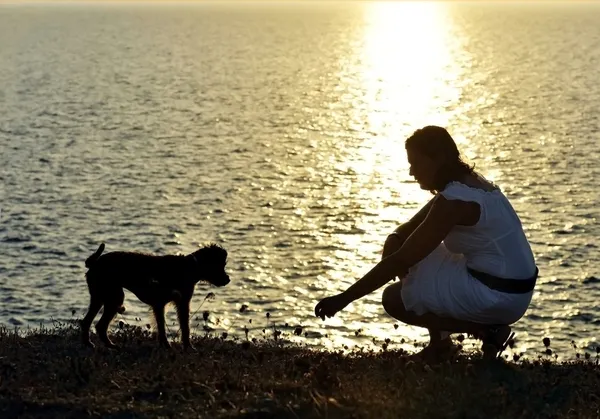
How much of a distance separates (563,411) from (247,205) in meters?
24.4

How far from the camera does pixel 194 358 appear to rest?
34.8ft

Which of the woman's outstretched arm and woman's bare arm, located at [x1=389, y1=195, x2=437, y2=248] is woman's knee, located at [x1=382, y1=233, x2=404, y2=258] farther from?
the woman's outstretched arm

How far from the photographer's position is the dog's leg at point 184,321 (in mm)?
11656

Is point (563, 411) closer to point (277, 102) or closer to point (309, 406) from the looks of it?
point (309, 406)

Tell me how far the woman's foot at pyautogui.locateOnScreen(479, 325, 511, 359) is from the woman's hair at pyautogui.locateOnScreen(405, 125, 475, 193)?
1324mm

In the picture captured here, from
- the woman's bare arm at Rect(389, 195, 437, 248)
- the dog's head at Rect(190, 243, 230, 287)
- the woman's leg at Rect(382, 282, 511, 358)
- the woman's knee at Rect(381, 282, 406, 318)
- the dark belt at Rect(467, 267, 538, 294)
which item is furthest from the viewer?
the dog's head at Rect(190, 243, 230, 287)

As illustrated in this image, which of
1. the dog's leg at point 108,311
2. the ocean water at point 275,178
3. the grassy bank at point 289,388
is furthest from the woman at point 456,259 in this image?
the ocean water at point 275,178

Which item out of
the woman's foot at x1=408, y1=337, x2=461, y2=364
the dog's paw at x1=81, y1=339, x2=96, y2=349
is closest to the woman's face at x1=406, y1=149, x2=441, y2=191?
the woman's foot at x1=408, y1=337, x2=461, y2=364

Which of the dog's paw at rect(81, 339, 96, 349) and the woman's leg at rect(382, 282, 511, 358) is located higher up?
the woman's leg at rect(382, 282, 511, 358)

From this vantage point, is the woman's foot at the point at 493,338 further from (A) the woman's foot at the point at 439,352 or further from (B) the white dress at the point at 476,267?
(A) the woman's foot at the point at 439,352

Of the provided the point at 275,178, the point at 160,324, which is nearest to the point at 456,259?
the point at 160,324

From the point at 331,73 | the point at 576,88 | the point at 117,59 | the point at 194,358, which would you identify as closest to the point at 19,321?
the point at 194,358

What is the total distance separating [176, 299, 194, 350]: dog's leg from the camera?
38.2ft

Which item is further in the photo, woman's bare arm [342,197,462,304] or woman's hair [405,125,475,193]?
woman's hair [405,125,475,193]
